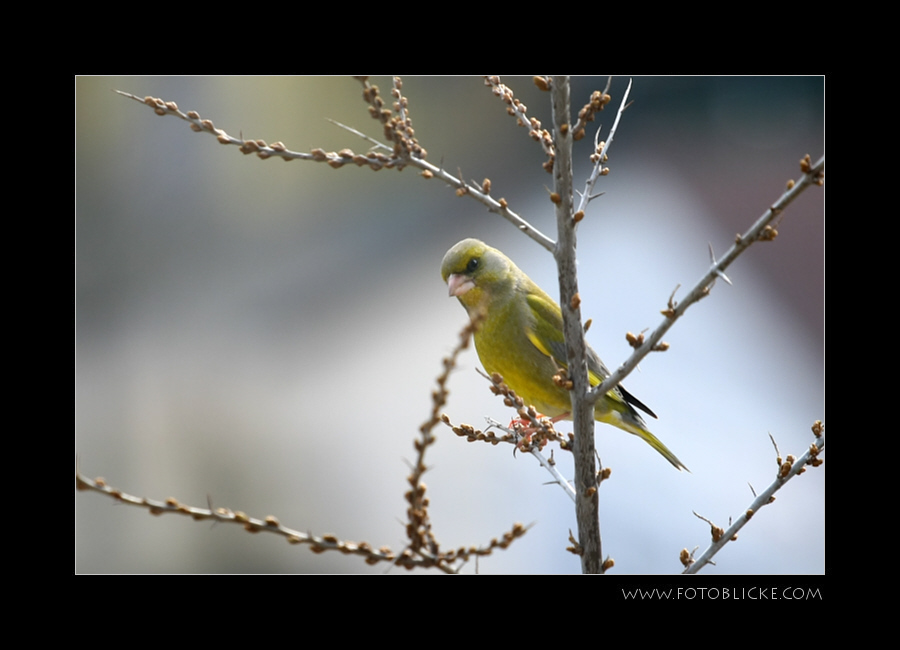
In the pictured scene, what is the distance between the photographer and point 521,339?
300 cm

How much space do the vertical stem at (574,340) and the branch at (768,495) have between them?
28 cm

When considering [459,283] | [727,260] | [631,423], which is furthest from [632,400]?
[727,260]

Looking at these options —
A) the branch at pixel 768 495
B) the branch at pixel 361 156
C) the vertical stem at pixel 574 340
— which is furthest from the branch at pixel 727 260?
the branch at pixel 768 495

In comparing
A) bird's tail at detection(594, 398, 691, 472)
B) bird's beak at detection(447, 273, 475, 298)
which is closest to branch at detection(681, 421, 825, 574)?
bird's tail at detection(594, 398, 691, 472)

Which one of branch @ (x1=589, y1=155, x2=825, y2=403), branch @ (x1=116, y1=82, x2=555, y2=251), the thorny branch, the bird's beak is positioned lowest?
the thorny branch

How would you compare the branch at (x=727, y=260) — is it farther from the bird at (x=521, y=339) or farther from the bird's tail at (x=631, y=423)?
the bird's tail at (x=631, y=423)

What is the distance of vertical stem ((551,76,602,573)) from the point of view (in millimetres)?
1630

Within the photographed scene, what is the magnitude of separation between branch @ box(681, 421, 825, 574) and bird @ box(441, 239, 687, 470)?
3.13 feet

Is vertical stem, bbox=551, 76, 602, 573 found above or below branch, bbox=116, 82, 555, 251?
below

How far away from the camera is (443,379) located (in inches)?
40.8

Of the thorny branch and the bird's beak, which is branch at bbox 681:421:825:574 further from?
the bird's beak

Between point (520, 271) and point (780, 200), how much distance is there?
6.59ft

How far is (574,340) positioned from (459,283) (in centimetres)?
140

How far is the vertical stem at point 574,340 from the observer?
163cm
